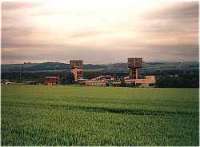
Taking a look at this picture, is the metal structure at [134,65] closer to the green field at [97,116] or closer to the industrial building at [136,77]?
the industrial building at [136,77]

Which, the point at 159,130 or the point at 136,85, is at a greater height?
the point at 136,85

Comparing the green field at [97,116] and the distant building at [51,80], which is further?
the distant building at [51,80]

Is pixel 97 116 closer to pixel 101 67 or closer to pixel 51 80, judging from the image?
pixel 101 67

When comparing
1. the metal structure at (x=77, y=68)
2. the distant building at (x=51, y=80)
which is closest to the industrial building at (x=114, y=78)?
the metal structure at (x=77, y=68)

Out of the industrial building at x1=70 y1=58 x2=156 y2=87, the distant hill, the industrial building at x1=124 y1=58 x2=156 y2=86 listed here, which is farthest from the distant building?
the industrial building at x1=124 y1=58 x2=156 y2=86

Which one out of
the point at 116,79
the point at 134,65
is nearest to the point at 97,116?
the point at 116,79

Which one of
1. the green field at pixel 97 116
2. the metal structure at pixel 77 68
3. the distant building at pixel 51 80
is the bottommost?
the green field at pixel 97 116

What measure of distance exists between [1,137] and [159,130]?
1.66 m

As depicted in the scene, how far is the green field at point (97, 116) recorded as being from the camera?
5109 millimetres

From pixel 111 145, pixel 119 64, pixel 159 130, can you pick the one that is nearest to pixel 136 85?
pixel 119 64

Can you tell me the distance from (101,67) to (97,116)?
58 centimetres

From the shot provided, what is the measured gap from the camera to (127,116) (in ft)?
19.1

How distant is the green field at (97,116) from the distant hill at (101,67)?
0.80ft

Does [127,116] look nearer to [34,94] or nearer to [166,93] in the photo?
[166,93]
